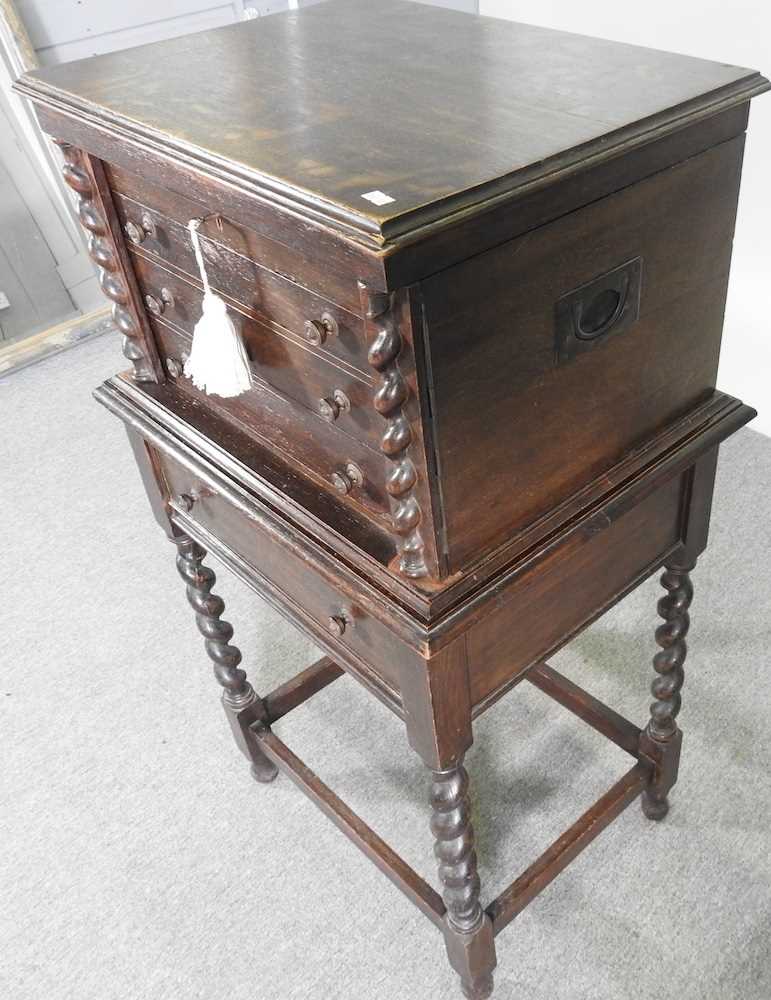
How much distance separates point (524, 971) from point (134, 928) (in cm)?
57

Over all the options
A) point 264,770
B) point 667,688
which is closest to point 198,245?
point 667,688

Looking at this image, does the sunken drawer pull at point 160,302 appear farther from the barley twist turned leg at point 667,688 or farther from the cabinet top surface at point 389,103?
the barley twist turned leg at point 667,688

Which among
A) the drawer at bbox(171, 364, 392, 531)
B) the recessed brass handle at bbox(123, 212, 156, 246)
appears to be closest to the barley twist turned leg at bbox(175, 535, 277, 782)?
the drawer at bbox(171, 364, 392, 531)

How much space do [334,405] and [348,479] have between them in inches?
3.4

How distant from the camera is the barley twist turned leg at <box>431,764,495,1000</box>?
3.33ft

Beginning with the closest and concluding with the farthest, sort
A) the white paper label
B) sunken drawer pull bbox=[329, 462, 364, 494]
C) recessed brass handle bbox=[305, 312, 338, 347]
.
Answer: the white paper label, recessed brass handle bbox=[305, 312, 338, 347], sunken drawer pull bbox=[329, 462, 364, 494]

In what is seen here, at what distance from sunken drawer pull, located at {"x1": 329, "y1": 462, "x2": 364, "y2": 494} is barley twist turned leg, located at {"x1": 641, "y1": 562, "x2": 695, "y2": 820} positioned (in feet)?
1.55

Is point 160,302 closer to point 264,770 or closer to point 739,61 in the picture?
point 264,770

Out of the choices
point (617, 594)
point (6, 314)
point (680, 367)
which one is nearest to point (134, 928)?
point (617, 594)

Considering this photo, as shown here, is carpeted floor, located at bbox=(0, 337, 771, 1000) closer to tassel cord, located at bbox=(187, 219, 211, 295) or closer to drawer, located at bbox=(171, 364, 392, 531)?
drawer, located at bbox=(171, 364, 392, 531)

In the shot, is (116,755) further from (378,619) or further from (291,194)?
(291,194)

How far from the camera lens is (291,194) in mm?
706

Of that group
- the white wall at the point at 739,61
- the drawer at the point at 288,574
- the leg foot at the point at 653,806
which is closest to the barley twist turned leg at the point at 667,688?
the leg foot at the point at 653,806

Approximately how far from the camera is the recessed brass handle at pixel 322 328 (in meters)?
0.79
